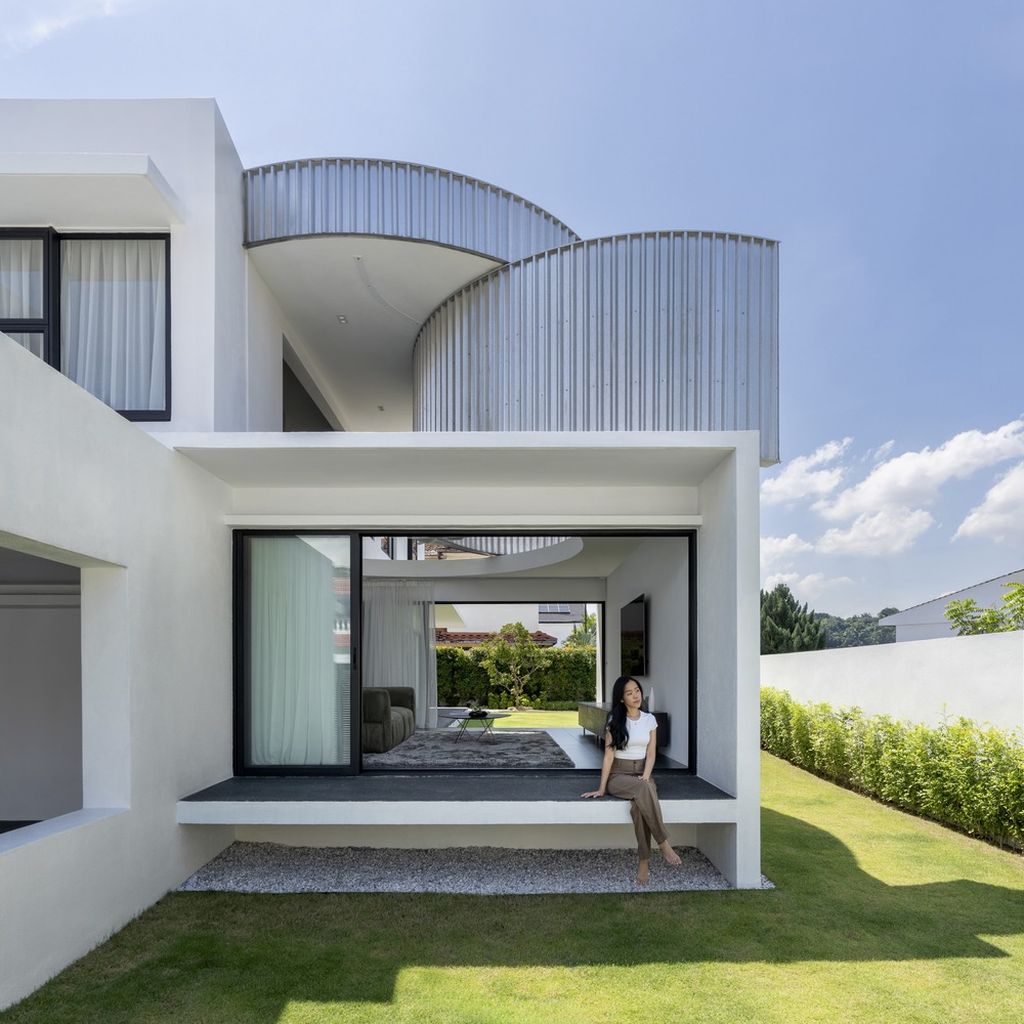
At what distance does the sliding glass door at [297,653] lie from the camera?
24.5ft

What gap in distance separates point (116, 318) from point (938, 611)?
2277 centimetres

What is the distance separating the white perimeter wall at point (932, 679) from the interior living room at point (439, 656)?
2601 mm

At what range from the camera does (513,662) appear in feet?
71.0

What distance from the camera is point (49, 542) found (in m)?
4.54

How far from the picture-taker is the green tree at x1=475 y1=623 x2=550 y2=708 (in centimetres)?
2161

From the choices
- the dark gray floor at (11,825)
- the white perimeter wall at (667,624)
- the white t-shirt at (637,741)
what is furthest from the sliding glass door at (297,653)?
the white perimeter wall at (667,624)

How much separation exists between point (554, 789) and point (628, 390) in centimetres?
392

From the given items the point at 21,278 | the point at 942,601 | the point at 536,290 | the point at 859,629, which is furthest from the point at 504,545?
the point at 859,629

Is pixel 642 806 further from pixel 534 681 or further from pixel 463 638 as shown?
pixel 463 638

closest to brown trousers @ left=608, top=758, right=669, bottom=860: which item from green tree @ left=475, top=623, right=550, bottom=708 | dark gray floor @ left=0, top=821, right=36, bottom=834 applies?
dark gray floor @ left=0, top=821, right=36, bottom=834

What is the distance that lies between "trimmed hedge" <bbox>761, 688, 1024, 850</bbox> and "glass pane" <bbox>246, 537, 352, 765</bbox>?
523 centimetres

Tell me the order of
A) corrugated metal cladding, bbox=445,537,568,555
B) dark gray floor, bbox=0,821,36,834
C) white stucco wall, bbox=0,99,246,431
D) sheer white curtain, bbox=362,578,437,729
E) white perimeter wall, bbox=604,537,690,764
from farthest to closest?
sheer white curtain, bbox=362,578,437,729, corrugated metal cladding, bbox=445,537,568,555, white perimeter wall, bbox=604,537,690,764, dark gray floor, bbox=0,821,36,834, white stucco wall, bbox=0,99,246,431

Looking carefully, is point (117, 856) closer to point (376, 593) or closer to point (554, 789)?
point (554, 789)

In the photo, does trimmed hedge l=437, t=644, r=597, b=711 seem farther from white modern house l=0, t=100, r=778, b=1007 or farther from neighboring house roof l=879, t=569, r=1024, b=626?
white modern house l=0, t=100, r=778, b=1007
